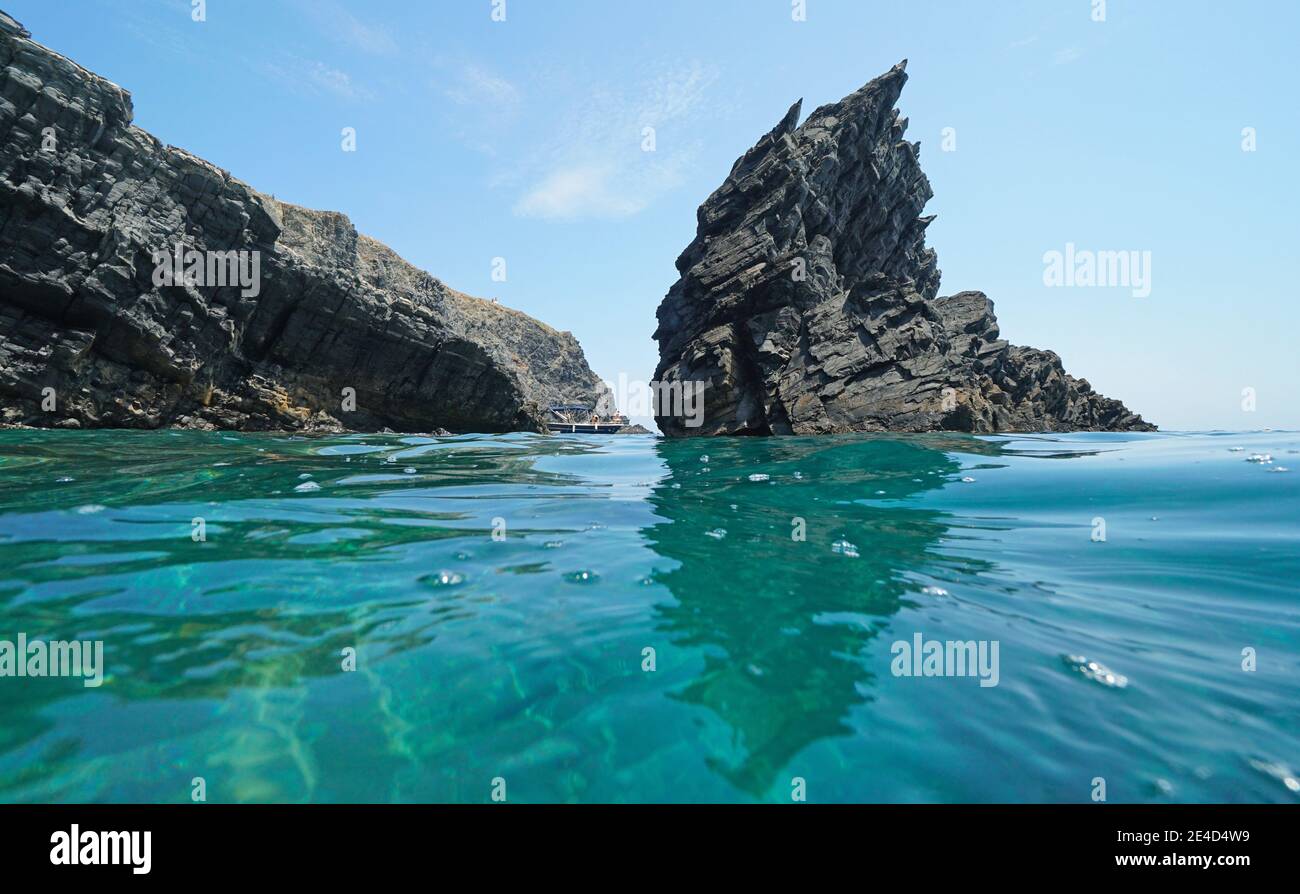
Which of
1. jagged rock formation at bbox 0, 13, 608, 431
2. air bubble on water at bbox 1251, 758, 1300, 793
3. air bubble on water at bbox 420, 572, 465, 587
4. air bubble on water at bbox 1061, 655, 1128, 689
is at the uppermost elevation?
jagged rock formation at bbox 0, 13, 608, 431

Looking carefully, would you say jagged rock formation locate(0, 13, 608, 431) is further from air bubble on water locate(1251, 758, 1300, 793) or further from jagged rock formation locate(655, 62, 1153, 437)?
air bubble on water locate(1251, 758, 1300, 793)

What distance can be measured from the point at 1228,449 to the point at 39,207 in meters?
38.8

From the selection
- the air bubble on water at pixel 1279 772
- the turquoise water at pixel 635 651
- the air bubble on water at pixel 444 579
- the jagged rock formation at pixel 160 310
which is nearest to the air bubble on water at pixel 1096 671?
the turquoise water at pixel 635 651

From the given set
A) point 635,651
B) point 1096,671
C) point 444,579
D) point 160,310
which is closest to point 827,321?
point 1096,671

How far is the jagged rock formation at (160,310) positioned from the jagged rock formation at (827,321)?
47.7ft

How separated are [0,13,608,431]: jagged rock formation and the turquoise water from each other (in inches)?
765

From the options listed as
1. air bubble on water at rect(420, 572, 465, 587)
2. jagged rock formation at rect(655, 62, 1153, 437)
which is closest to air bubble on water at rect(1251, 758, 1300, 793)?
air bubble on water at rect(420, 572, 465, 587)

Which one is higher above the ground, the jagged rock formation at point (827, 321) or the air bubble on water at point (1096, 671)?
the jagged rock formation at point (827, 321)

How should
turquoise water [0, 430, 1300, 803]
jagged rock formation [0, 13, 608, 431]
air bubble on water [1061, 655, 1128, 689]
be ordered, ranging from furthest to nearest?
jagged rock formation [0, 13, 608, 431] < air bubble on water [1061, 655, 1128, 689] < turquoise water [0, 430, 1300, 803]

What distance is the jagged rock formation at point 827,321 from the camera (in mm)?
27875

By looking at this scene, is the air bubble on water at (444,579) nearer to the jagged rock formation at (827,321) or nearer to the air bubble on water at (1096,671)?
the air bubble on water at (1096,671)

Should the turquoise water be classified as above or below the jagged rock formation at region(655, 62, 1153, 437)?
below

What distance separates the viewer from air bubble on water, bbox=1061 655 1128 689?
309 centimetres
